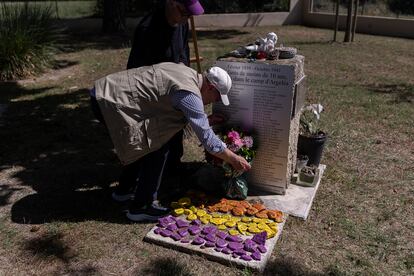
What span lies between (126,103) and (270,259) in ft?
4.84

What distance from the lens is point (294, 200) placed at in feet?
12.7

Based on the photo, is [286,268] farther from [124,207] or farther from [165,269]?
[124,207]

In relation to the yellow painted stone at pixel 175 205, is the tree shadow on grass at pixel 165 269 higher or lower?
lower

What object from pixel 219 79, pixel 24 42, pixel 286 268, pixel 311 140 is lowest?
pixel 286 268

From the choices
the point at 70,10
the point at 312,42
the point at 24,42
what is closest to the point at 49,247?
the point at 24,42

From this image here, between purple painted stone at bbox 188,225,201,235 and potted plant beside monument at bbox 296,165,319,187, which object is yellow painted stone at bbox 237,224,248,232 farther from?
potted plant beside monument at bbox 296,165,319,187

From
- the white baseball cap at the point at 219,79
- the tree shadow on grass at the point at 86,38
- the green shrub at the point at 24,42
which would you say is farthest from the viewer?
the tree shadow on grass at the point at 86,38

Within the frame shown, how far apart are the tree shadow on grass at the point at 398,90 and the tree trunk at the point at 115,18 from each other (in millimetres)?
7983

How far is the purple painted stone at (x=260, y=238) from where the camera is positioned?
322 cm

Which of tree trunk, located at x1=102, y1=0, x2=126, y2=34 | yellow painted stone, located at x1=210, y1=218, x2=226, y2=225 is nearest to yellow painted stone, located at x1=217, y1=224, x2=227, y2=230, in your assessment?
yellow painted stone, located at x1=210, y1=218, x2=226, y2=225

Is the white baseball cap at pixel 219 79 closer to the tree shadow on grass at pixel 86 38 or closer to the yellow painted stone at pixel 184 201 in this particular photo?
the yellow painted stone at pixel 184 201

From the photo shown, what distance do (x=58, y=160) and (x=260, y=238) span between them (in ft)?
8.37

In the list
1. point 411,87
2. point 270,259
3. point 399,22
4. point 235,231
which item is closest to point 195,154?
point 235,231

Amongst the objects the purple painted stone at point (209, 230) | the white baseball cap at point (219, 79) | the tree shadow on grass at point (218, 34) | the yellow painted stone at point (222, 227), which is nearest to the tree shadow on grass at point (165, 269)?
the purple painted stone at point (209, 230)
